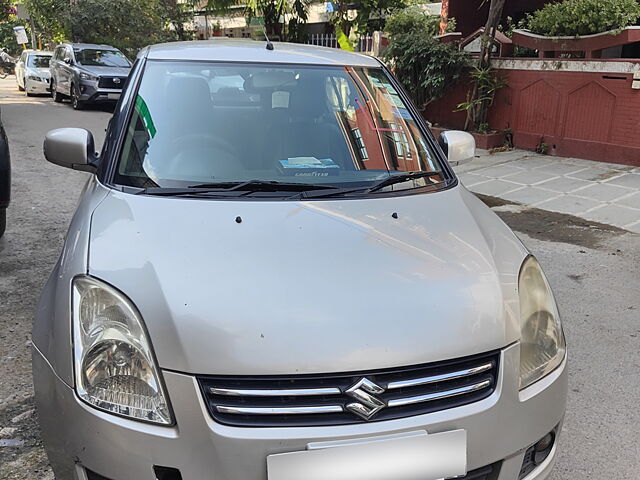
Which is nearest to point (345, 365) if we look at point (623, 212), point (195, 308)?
point (195, 308)

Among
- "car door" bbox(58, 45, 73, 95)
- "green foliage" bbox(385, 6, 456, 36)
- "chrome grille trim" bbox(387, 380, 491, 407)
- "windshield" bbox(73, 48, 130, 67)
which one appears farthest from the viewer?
"car door" bbox(58, 45, 73, 95)

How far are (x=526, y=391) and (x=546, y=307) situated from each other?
1.20ft

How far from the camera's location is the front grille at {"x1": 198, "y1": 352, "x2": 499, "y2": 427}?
1615 mm

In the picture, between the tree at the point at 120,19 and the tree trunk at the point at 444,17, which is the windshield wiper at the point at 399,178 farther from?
the tree at the point at 120,19

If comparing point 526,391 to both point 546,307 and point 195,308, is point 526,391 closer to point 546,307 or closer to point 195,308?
point 546,307

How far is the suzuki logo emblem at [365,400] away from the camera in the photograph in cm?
164

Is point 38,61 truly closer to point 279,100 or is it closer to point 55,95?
point 55,95

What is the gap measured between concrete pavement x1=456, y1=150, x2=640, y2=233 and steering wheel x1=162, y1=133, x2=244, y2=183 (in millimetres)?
4736

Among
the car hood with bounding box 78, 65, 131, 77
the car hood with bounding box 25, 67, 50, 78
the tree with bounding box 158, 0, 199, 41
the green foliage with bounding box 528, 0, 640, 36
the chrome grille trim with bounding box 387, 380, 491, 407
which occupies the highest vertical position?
the tree with bounding box 158, 0, 199, 41

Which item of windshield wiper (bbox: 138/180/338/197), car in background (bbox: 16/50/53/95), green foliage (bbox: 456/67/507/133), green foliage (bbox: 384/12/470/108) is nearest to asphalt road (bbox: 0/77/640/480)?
windshield wiper (bbox: 138/180/338/197)

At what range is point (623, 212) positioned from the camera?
6477 mm

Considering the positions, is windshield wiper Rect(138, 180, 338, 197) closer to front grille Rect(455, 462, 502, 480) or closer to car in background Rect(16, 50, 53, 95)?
front grille Rect(455, 462, 502, 480)

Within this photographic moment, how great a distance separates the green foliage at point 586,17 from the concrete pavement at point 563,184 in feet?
5.99

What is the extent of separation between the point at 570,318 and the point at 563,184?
4137mm
